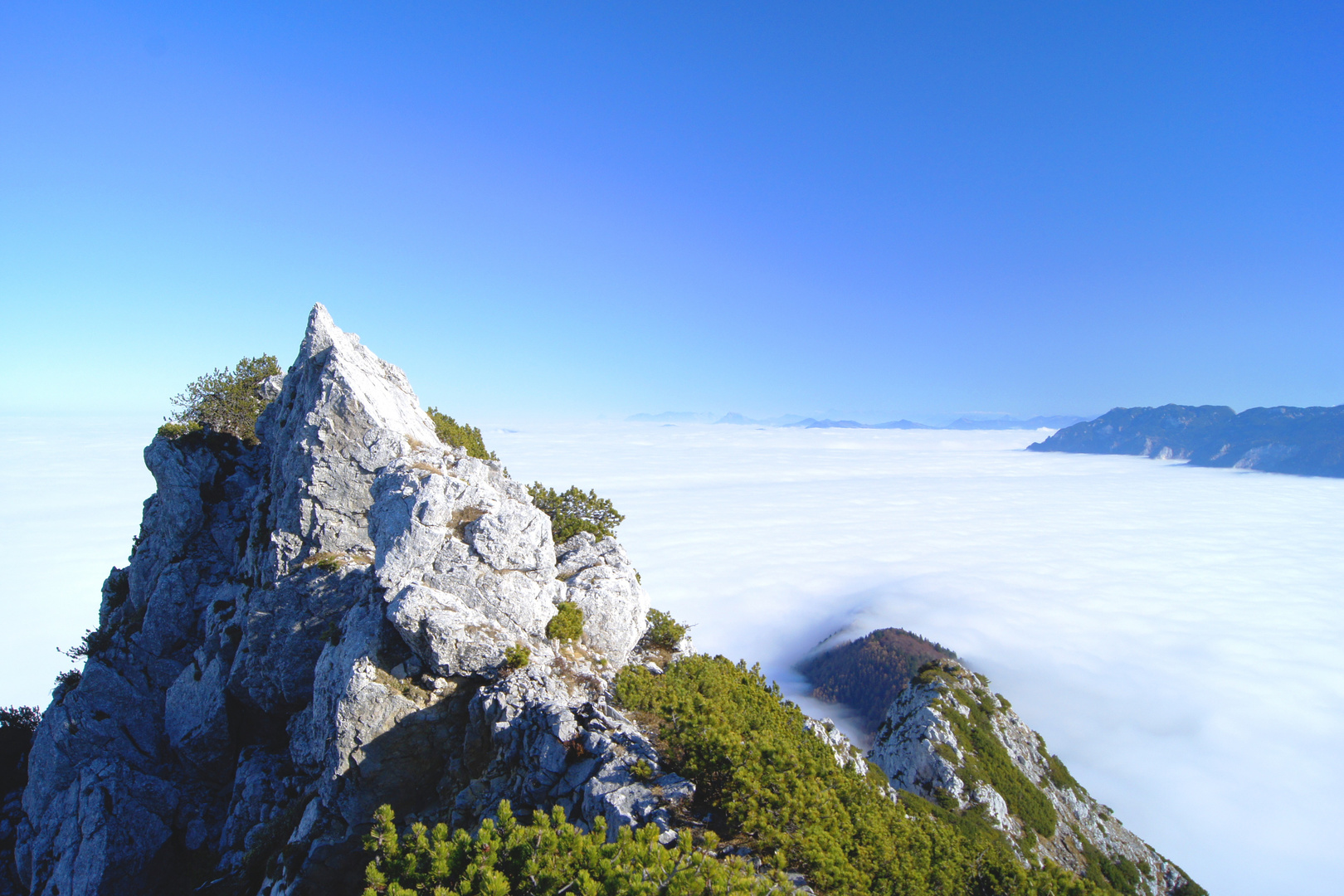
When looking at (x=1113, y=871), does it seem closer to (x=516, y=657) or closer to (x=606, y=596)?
(x=606, y=596)

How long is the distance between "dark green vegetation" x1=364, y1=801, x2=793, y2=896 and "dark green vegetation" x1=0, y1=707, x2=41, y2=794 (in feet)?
85.7

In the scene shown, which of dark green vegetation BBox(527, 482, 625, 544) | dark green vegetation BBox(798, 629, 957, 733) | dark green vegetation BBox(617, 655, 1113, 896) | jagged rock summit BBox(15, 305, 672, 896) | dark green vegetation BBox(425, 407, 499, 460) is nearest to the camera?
dark green vegetation BBox(617, 655, 1113, 896)

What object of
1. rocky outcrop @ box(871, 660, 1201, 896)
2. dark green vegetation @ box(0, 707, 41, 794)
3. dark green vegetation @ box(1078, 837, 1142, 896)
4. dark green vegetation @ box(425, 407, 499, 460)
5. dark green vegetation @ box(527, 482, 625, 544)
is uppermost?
dark green vegetation @ box(425, 407, 499, 460)

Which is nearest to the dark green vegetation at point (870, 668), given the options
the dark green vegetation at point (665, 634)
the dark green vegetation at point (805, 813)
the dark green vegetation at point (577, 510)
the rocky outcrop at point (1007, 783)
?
the rocky outcrop at point (1007, 783)

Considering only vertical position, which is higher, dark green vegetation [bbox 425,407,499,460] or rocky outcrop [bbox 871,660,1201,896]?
dark green vegetation [bbox 425,407,499,460]

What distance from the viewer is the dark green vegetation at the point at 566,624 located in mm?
15250

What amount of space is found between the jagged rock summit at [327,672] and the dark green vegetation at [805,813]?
0.85 meters

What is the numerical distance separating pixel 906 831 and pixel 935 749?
71.8 feet

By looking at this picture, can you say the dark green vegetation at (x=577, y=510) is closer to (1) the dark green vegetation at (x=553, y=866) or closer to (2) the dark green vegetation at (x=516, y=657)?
(2) the dark green vegetation at (x=516, y=657)

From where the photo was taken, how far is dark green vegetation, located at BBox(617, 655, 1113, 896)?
9031 millimetres

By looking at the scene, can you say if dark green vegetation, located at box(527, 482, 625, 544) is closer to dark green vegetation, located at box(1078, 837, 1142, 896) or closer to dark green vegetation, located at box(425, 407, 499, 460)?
dark green vegetation, located at box(425, 407, 499, 460)

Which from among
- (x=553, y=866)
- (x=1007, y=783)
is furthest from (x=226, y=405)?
(x=1007, y=783)

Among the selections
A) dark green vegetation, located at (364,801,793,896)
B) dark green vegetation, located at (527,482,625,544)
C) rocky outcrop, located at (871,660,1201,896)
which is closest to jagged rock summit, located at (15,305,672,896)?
dark green vegetation, located at (364,801,793,896)

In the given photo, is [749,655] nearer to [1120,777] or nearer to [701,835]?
[1120,777]
